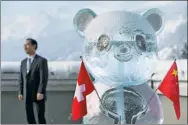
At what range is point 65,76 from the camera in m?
2.98

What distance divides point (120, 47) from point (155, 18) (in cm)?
43

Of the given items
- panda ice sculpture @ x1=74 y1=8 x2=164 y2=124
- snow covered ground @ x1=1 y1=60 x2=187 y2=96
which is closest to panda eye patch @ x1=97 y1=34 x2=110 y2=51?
panda ice sculpture @ x1=74 y1=8 x2=164 y2=124

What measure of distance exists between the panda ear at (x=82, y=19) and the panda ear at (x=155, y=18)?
39 centimetres

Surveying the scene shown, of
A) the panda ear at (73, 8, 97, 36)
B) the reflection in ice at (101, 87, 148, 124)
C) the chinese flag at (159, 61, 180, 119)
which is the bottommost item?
the reflection in ice at (101, 87, 148, 124)

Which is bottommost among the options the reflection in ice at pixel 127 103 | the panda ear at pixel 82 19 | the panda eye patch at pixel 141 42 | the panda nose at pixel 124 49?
the reflection in ice at pixel 127 103

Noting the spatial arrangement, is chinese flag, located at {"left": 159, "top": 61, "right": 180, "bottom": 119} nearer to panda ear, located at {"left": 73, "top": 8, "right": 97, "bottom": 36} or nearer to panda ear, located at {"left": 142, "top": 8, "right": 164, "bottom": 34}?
panda ear, located at {"left": 142, "top": 8, "right": 164, "bottom": 34}

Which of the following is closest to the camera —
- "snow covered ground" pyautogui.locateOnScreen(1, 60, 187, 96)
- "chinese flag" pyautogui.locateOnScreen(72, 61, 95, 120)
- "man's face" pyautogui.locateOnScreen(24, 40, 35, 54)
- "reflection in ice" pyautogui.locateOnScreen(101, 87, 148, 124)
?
"chinese flag" pyautogui.locateOnScreen(72, 61, 95, 120)

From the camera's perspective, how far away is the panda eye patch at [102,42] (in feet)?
7.56

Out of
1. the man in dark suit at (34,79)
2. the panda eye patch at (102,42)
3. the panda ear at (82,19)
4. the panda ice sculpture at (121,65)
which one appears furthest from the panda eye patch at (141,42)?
the man in dark suit at (34,79)

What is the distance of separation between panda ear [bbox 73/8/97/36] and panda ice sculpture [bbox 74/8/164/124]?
3.0 inches

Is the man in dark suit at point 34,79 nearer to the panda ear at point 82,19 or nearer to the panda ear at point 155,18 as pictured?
the panda ear at point 82,19

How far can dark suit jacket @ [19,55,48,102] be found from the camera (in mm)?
2404

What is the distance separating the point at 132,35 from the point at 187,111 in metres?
1.01

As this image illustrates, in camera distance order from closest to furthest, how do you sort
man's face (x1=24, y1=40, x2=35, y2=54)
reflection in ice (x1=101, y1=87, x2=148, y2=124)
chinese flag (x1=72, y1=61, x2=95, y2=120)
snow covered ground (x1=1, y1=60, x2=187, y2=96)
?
chinese flag (x1=72, y1=61, x2=95, y2=120) → reflection in ice (x1=101, y1=87, x2=148, y2=124) → man's face (x1=24, y1=40, x2=35, y2=54) → snow covered ground (x1=1, y1=60, x2=187, y2=96)
